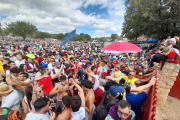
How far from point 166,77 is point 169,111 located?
1.63 meters

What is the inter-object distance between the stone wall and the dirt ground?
462 millimetres

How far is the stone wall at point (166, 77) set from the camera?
10.3 ft

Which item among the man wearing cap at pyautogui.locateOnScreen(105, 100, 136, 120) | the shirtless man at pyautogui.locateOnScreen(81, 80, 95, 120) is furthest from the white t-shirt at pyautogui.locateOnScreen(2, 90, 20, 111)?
the man wearing cap at pyautogui.locateOnScreen(105, 100, 136, 120)

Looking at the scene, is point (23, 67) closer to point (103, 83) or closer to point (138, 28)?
point (103, 83)

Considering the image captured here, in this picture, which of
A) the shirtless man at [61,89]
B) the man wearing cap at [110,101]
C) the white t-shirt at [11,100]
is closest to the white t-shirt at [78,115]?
the man wearing cap at [110,101]

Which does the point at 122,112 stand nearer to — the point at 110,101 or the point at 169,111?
the point at 110,101

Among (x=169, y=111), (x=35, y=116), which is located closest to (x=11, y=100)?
(x=35, y=116)

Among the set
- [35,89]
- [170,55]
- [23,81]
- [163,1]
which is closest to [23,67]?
[23,81]

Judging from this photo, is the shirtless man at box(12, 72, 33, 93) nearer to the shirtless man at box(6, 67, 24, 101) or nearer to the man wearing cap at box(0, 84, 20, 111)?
the shirtless man at box(6, 67, 24, 101)

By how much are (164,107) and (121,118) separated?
3.77m

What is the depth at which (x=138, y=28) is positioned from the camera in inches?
675

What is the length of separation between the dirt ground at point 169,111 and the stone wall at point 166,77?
18.2 inches

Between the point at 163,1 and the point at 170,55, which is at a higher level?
the point at 163,1

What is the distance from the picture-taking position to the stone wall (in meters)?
3.14
